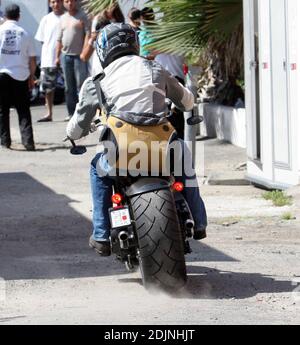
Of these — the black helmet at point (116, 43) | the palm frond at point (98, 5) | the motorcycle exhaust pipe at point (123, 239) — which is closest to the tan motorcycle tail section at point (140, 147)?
the motorcycle exhaust pipe at point (123, 239)

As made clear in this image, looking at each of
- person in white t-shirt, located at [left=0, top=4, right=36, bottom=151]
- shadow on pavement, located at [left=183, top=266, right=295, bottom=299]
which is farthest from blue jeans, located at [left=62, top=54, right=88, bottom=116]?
shadow on pavement, located at [left=183, top=266, right=295, bottom=299]

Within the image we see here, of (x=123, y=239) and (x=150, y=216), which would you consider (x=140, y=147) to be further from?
(x=123, y=239)

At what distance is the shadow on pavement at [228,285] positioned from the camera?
305 inches

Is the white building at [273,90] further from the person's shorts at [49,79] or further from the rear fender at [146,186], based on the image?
the person's shorts at [49,79]

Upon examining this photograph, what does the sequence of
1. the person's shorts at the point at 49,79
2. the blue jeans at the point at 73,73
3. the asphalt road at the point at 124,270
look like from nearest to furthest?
the asphalt road at the point at 124,270 < the blue jeans at the point at 73,73 < the person's shorts at the point at 49,79

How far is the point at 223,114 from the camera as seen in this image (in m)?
17.3

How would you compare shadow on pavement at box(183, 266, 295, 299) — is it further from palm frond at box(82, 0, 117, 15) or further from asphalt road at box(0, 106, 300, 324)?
palm frond at box(82, 0, 117, 15)

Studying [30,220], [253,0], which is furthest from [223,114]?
[30,220]

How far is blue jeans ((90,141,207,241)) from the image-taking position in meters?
7.90

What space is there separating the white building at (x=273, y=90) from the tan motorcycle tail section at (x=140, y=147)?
167 inches

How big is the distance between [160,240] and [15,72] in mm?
9280

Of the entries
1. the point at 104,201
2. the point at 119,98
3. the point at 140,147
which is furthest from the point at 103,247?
the point at 119,98

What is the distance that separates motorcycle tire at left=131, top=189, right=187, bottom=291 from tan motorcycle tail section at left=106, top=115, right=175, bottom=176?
214 mm

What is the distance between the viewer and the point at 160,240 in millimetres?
7465
